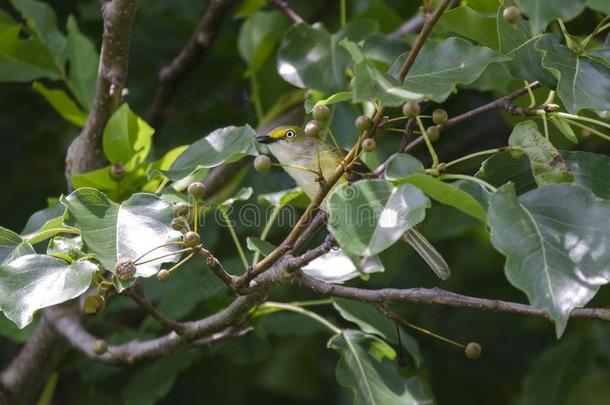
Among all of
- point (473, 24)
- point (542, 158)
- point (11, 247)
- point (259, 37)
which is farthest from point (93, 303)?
point (259, 37)

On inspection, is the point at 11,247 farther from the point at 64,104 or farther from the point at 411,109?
Result: the point at 64,104

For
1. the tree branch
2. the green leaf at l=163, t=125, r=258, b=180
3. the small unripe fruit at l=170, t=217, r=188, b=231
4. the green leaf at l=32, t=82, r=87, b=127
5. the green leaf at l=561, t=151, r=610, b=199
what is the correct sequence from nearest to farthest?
the small unripe fruit at l=170, t=217, r=188, b=231, the green leaf at l=561, t=151, r=610, b=199, the green leaf at l=163, t=125, r=258, b=180, the green leaf at l=32, t=82, r=87, b=127, the tree branch

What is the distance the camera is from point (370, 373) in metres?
2.75

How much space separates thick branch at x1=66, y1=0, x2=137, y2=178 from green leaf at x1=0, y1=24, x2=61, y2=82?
1.58ft

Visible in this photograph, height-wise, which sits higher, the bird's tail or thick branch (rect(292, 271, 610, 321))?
thick branch (rect(292, 271, 610, 321))

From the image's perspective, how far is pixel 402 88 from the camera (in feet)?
6.31

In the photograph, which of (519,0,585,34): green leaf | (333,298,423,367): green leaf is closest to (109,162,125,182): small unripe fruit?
(333,298,423,367): green leaf

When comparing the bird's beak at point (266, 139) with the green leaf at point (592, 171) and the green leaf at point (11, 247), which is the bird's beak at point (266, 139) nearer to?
the green leaf at point (11, 247)

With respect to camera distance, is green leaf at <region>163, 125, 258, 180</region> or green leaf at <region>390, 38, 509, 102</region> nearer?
green leaf at <region>390, 38, 509, 102</region>

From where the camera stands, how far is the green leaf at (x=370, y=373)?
8.88 ft

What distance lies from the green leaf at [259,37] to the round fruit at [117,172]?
122 centimetres

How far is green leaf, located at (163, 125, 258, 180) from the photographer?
7.70 feet

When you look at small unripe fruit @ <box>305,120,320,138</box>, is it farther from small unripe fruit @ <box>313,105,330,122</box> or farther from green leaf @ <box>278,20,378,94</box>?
green leaf @ <box>278,20,378,94</box>

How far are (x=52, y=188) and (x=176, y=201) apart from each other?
2.14 meters
